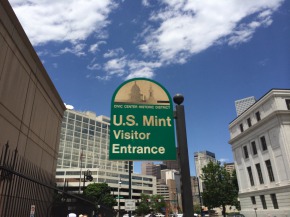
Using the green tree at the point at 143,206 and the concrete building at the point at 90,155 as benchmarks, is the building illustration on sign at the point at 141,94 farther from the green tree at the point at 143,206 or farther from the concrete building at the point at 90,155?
the concrete building at the point at 90,155

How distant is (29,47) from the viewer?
596 inches

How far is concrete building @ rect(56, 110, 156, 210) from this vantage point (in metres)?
112

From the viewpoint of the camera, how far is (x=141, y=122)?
4.30m

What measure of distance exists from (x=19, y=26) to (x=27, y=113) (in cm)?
468

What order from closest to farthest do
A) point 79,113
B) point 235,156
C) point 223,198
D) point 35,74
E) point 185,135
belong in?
point 185,135
point 35,74
point 223,198
point 235,156
point 79,113

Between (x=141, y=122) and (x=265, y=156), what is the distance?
3962 cm

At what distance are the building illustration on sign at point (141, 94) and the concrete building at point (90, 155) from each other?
10817cm

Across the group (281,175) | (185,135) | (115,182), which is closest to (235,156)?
(281,175)

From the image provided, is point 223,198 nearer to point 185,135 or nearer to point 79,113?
point 185,135

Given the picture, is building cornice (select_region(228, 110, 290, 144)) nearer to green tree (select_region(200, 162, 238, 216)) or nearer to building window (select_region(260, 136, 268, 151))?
building window (select_region(260, 136, 268, 151))

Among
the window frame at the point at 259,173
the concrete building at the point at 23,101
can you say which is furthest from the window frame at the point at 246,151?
the concrete building at the point at 23,101

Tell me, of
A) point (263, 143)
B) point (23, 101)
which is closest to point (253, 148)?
point (263, 143)

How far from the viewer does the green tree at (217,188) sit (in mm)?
44250

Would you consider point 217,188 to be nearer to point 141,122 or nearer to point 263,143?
point 263,143
